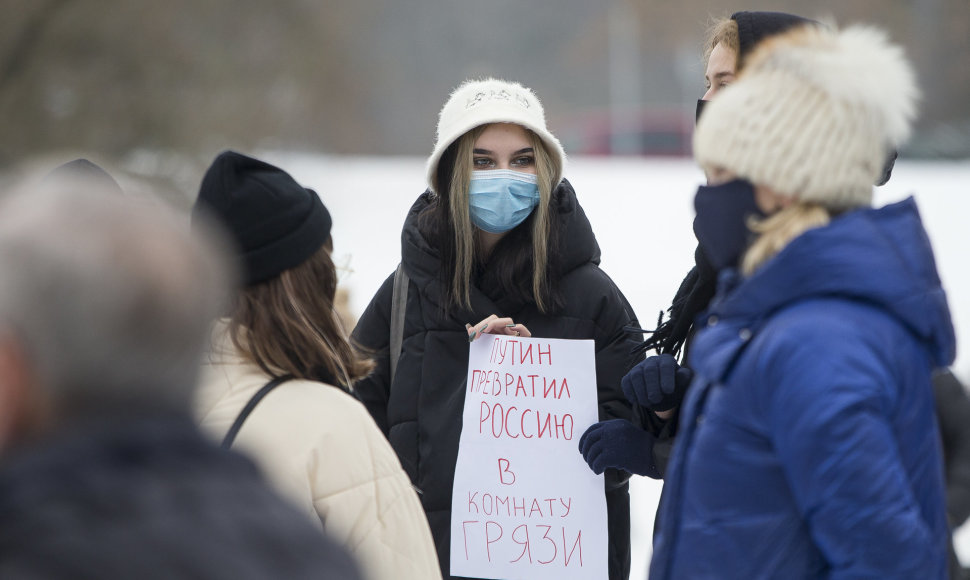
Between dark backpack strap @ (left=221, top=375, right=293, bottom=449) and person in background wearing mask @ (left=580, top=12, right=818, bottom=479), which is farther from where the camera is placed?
person in background wearing mask @ (left=580, top=12, right=818, bottom=479)

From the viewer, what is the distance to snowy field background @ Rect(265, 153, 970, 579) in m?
9.47

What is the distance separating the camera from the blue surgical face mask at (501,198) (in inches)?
115

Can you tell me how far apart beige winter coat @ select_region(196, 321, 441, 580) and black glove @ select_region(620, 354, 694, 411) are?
0.67m

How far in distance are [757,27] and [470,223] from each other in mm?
887

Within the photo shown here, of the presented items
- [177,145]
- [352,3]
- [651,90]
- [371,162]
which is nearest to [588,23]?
[651,90]

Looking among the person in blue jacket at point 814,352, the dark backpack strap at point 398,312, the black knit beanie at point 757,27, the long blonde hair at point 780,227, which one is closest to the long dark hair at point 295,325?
the person in blue jacket at point 814,352

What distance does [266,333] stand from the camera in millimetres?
1926

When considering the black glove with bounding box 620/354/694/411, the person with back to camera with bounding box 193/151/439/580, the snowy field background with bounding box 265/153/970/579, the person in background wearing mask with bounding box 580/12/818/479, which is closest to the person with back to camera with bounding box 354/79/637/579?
the person in background wearing mask with bounding box 580/12/818/479

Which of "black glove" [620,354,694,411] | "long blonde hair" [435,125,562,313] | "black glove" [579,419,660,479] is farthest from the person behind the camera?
"long blonde hair" [435,125,562,313]

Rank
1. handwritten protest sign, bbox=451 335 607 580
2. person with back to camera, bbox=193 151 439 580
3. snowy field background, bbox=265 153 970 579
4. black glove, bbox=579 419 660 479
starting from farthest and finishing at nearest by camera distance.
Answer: snowy field background, bbox=265 153 970 579
handwritten protest sign, bbox=451 335 607 580
black glove, bbox=579 419 660 479
person with back to camera, bbox=193 151 439 580

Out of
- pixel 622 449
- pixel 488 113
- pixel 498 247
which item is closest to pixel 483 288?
pixel 498 247

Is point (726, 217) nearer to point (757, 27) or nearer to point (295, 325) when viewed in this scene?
point (295, 325)

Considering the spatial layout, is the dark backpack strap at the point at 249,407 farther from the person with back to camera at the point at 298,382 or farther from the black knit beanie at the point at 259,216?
the black knit beanie at the point at 259,216

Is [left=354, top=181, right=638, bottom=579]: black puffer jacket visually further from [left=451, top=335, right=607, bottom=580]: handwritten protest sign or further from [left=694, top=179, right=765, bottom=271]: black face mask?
[left=694, top=179, right=765, bottom=271]: black face mask
